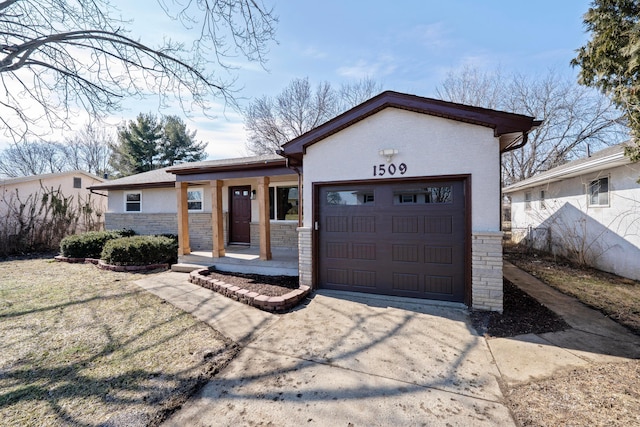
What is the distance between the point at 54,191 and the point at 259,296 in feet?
51.4

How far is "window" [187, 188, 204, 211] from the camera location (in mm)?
10938

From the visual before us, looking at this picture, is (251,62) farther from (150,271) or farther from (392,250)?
(150,271)

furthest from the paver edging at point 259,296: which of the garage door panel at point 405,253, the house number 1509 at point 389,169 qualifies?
the house number 1509 at point 389,169

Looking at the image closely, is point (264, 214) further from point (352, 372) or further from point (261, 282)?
point (352, 372)

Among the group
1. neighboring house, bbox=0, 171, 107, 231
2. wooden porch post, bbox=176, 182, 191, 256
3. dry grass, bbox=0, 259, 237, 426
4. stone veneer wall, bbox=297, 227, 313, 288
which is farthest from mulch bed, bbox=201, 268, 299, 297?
neighboring house, bbox=0, 171, 107, 231

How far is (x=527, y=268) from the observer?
27.2ft

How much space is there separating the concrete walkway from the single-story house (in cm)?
71

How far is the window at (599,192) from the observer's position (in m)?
7.89

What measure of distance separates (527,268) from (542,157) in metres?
17.2

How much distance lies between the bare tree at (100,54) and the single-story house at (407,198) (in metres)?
2.68

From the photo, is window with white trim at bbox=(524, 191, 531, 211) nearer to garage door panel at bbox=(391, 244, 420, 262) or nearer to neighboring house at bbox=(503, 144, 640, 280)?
neighboring house at bbox=(503, 144, 640, 280)

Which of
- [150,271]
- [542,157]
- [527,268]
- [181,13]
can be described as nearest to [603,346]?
[527,268]

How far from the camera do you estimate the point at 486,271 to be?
15.5ft

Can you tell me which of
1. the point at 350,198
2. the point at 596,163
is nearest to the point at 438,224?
the point at 350,198
